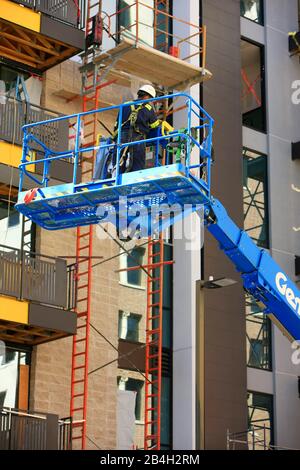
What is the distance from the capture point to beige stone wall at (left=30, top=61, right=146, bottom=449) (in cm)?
3114

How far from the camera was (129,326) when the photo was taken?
115 ft

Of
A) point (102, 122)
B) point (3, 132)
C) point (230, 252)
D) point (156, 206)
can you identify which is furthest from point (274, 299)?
point (102, 122)

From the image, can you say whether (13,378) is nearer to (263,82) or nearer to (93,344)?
(93,344)

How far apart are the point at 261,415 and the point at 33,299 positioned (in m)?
10.4

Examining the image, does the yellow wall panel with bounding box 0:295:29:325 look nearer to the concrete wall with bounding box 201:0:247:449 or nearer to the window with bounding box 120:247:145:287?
the window with bounding box 120:247:145:287

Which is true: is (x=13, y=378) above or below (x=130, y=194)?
below

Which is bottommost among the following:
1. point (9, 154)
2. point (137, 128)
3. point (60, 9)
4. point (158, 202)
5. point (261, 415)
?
point (261, 415)

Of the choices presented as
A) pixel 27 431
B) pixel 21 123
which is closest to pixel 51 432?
pixel 27 431

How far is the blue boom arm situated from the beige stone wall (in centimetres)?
984

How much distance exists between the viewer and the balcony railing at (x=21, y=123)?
102 feet

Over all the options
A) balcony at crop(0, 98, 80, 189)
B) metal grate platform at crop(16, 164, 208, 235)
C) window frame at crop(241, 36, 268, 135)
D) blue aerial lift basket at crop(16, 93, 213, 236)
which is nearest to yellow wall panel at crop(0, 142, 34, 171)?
balcony at crop(0, 98, 80, 189)

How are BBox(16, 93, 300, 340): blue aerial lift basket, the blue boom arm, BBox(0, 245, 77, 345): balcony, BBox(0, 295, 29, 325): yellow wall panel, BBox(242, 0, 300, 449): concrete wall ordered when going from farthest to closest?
BBox(242, 0, 300, 449): concrete wall
BBox(0, 245, 77, 345): balcony
BBox(0, 295, 29, 325): yellow wall panel
the blue boom arm
BBox(16, 93, 300, 340): blue aerial lift basket

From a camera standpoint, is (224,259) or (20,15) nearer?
(20,15)

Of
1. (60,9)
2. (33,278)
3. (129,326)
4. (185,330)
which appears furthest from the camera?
(185,330)
